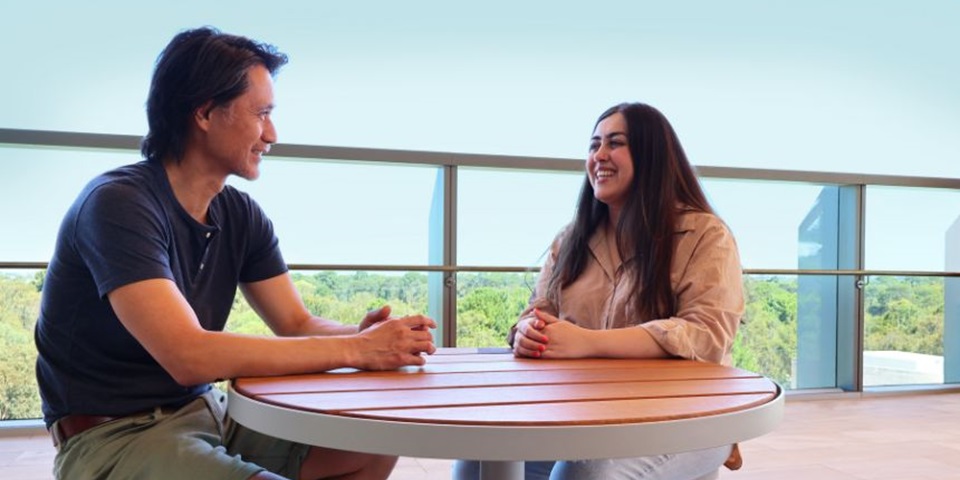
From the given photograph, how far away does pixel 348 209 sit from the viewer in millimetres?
3643

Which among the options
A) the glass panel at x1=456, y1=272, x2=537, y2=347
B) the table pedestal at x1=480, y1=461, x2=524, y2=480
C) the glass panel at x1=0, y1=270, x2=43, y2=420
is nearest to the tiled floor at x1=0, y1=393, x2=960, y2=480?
the glass panel at x1=0, y1=270, x2=43, y2=420

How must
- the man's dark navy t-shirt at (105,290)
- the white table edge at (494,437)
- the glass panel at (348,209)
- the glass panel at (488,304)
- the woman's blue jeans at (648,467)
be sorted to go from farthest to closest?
1. the glass panel at (488,304)
2. the glass panel at (348,209)
3. the woman's blue jeans at (648,467)
4. the man's dark navy t-shirt at (105,290)
5. the white table edge at (494,437)

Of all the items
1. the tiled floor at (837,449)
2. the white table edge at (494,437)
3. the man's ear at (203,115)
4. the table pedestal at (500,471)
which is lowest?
the tiled floor at (837,449)

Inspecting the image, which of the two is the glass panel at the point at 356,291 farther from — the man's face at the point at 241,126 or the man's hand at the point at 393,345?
the man's hand at the point at 393,345

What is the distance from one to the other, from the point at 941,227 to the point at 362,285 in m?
3.67

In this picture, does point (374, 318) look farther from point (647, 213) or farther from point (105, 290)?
point (647, 213)

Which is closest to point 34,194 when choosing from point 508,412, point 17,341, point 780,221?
point 17,341

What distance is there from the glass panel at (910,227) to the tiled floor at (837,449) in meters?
0.90

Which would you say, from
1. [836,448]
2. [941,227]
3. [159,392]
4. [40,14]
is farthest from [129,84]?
[941,227]

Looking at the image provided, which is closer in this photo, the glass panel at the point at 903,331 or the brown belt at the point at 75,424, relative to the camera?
the brown belt at the point at 75,424

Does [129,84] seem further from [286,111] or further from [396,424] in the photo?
[396,424]

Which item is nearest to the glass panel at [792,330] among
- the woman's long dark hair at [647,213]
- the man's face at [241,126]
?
the woman's long dark hair at [647,213]

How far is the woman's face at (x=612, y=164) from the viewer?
1985 mm

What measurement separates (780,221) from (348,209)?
8.25 feet
